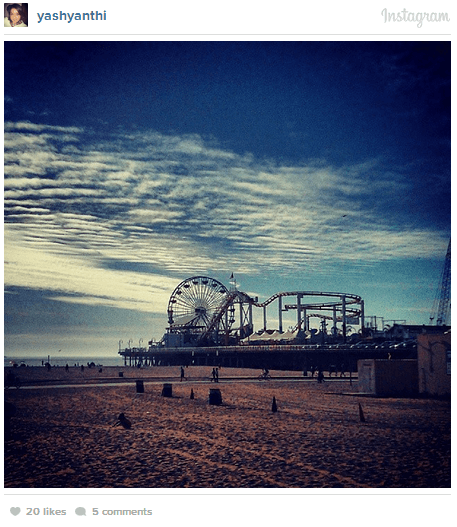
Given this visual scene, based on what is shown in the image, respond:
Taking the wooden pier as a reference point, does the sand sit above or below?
above

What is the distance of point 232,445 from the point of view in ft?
46.0

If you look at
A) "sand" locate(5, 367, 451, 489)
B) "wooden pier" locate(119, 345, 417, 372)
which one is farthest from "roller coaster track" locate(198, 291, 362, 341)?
"sand" locate(5, 367, 451, 489)

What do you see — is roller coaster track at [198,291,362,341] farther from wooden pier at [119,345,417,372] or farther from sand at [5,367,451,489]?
sand at [5,367,451,489]

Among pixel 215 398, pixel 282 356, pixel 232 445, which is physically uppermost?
pixel 232 445

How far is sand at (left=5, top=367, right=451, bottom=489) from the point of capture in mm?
10727

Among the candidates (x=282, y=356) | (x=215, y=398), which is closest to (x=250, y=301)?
(x=282, y=356)

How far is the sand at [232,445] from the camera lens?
10.7 meters
